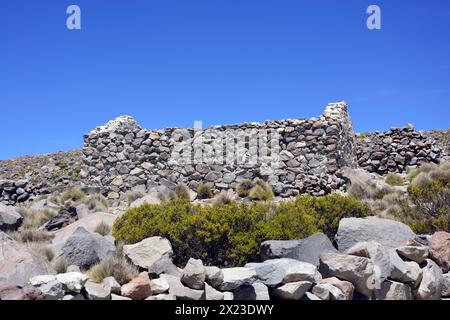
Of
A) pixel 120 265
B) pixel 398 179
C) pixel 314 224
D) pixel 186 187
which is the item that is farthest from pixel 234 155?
pixel 120 265

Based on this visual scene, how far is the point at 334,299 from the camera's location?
6562 millimetres

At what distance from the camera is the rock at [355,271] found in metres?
6.93

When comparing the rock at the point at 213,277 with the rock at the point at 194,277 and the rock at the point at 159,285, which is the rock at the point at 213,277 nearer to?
the rock at the point at 194,277

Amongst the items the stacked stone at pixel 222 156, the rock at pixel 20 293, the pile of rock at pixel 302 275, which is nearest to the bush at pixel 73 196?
the stacked stone at pixel 222 156

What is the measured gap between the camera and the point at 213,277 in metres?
6.45

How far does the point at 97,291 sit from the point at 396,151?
61.2 ft

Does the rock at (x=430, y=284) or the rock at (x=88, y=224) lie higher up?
the rock at (x=88, y=224)

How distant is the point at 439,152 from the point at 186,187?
11.9m

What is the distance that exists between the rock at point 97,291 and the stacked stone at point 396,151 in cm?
1814

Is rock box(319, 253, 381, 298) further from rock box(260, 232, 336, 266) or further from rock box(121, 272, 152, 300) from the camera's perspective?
rock box(121, 272, 152, 300)

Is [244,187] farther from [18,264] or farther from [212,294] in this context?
[18,264]

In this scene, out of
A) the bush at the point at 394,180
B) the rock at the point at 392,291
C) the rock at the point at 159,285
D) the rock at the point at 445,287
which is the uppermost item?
the rock at the point at 159,285

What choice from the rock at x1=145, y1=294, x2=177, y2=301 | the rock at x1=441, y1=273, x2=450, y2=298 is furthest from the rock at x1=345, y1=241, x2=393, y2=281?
the rock at x1=145, y1=294, x2=177, y2=301
